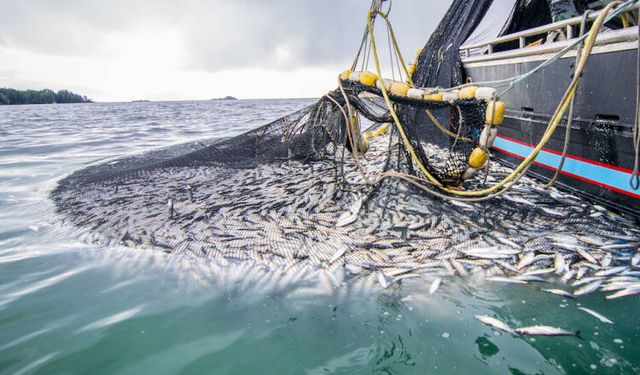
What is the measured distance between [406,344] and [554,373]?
1058mm

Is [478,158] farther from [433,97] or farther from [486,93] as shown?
[433,97]

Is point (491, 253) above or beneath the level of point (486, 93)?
beneath

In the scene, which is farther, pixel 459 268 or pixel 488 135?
pixel 488 135

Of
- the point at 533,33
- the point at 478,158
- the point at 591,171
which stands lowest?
the point at 591,171

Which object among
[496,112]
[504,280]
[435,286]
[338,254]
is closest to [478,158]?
[496,112]

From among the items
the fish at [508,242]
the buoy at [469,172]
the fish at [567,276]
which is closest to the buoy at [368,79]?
the buoy at [469,172]

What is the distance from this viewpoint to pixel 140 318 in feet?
11.3

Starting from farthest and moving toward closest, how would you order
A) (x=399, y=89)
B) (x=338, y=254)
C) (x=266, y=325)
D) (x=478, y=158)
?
1. (x=399, y=89)
2. (x=478, y=158)
3. (x=338, y=254)
4. (x=266, y=325)

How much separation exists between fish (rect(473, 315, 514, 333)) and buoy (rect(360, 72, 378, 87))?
3.99 m

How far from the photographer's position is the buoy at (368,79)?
6.00 m

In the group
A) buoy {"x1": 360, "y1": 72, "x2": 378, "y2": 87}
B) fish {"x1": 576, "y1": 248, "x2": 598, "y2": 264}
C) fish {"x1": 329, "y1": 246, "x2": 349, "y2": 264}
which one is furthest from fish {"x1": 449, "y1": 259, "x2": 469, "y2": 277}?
buoy {"x1": 360, "y1": 72, "x2": 378, "y2": 87}

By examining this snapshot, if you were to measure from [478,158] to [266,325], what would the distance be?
145 inches

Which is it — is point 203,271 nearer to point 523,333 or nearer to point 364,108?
point 523,333

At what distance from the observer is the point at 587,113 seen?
18.3 ft
